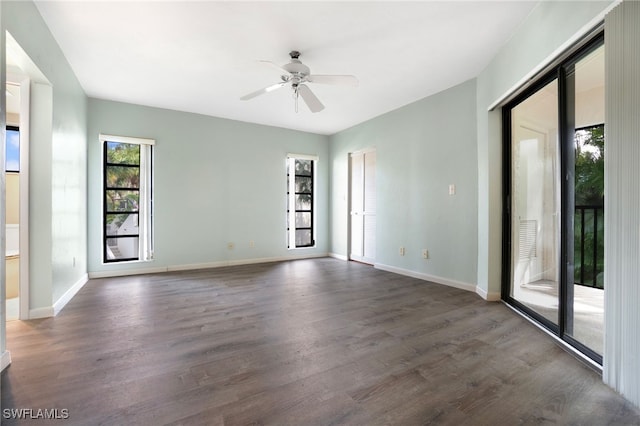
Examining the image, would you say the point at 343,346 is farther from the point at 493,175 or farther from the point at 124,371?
the point at 493,175

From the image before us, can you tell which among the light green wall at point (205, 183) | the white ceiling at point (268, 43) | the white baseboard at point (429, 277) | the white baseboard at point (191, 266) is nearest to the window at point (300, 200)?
the light green wall at point (205, 183)

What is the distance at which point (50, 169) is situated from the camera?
2738 millimetres

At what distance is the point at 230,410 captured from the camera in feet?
4.94

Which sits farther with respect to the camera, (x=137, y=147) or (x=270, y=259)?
(x=270, y=259)

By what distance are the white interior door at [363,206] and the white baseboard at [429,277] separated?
1.54 ft

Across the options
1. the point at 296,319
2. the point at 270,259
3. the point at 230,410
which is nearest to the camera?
the point at 230,410

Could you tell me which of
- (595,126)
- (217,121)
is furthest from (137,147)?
(595,126)

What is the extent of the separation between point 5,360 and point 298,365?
192 cm

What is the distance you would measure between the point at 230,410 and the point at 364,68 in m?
3.36

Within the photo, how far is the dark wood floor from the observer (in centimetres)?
150

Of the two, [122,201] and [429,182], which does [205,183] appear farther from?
[429,182]

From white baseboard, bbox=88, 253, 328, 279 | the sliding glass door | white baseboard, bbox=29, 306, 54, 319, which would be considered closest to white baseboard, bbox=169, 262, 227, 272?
white baseboard, bbox=88, 253, 328, 279

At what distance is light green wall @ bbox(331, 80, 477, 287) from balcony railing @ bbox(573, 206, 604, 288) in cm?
144

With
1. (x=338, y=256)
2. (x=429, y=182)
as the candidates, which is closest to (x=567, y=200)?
(x=429, y=182)
